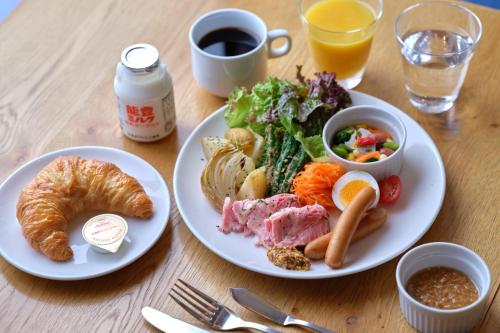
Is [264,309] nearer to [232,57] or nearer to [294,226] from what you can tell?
[294,226]

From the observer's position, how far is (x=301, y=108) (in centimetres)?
240

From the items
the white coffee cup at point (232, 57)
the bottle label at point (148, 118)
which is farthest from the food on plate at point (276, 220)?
the white coffee cup at point (232, 57)

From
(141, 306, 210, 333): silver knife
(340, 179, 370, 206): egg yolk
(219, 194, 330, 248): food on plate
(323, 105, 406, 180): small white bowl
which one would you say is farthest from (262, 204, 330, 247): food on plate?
(141, 306, 210, 333): silver knife

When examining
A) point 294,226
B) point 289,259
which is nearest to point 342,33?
point 294,226

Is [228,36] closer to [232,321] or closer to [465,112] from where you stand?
[465,112]

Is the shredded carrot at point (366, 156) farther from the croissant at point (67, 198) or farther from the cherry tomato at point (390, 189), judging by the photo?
the croissant at point (67, 198)

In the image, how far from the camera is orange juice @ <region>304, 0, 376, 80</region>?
253cm

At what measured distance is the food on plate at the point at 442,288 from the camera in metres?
1.83

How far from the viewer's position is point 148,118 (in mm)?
2391

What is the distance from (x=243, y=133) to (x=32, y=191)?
0.69m

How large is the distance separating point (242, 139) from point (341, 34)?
517mm

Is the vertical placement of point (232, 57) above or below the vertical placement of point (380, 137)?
above

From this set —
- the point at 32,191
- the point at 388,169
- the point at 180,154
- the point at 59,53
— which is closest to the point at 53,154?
the point at 32,191

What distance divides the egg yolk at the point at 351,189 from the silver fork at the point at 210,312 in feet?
1.59
